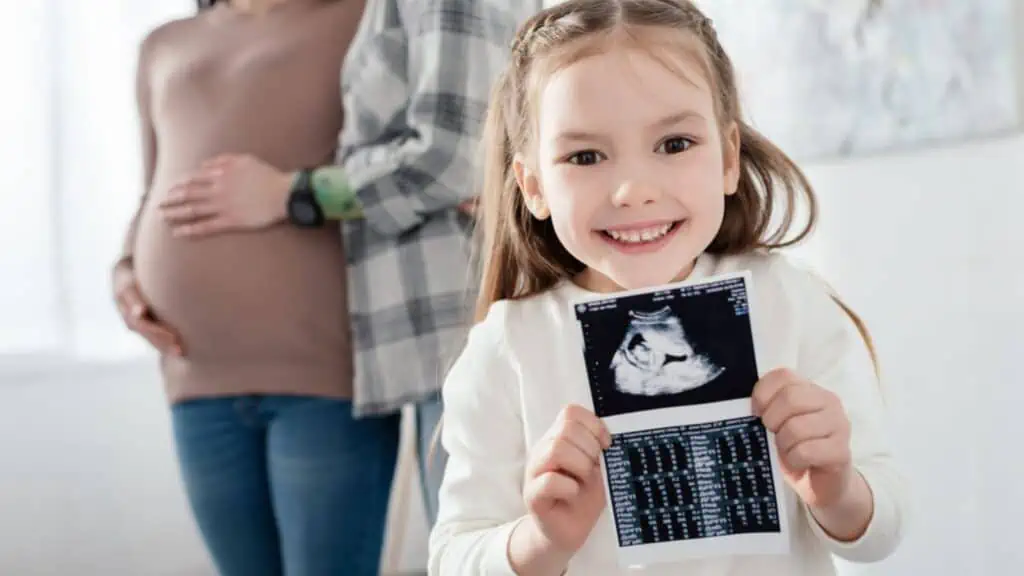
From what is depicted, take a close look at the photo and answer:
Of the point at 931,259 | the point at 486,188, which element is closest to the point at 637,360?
the point at 486,188

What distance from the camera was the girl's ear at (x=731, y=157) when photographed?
3.28 feet

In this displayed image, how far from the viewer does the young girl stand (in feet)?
2.78

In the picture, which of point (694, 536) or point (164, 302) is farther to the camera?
point (164, 302)

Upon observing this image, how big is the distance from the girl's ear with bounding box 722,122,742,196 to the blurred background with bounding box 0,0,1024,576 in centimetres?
53

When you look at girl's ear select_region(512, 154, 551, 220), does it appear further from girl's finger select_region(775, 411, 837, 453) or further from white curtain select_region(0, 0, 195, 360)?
white curtain select_region(0, 0, 195, 360)

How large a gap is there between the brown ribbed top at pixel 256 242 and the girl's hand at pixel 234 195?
0.9 inches

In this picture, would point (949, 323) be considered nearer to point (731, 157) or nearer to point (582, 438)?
point (731, 157)

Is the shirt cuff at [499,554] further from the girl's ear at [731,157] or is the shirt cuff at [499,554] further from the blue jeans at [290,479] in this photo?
the blue jeans at [290,479]

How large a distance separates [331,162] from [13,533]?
1.65 meters

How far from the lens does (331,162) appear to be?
1562 mm

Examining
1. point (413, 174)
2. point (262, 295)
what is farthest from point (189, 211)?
point (413, 174)

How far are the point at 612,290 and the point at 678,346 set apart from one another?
218 mm

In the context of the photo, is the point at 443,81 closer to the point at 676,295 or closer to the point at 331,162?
the point at 331,162

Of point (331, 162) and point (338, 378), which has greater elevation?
point (331, 162)
